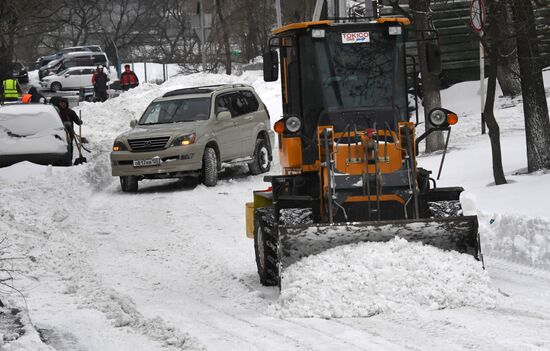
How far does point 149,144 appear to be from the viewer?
771 inches

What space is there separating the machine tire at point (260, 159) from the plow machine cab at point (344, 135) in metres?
10.8

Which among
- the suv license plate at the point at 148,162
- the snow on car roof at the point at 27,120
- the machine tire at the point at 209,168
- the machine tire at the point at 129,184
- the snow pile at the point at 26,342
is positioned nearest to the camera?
the snow pile at the point at 26,342

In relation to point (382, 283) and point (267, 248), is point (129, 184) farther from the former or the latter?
point (382, 283)

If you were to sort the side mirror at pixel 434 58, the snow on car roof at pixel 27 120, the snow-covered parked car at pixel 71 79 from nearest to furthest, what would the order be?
the side mirror at pixel 434 58
the snow on car roof at pixel 27 120
the snow-covered parked car at pixel 71 79

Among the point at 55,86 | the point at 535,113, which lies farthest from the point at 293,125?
the point at 55,86

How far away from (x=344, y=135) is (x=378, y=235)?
4.69ft

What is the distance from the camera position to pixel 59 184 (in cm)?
1928

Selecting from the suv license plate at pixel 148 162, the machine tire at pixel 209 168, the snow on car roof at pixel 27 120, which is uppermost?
the snow on car roof at pixel 27 120

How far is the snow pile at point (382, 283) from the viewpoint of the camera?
8.53 meters

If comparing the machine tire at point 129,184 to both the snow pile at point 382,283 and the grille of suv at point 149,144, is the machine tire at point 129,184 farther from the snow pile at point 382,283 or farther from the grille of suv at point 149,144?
the snow pile at point 382,283

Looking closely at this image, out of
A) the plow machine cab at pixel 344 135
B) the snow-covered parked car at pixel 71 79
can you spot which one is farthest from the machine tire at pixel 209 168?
the snow-covered parked car at pixel 71 79

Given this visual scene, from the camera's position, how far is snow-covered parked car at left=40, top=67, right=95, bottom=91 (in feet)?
182

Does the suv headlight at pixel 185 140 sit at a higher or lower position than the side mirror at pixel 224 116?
lower

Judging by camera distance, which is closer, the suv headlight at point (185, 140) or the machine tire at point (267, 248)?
the machine tire at point (267, 248)
